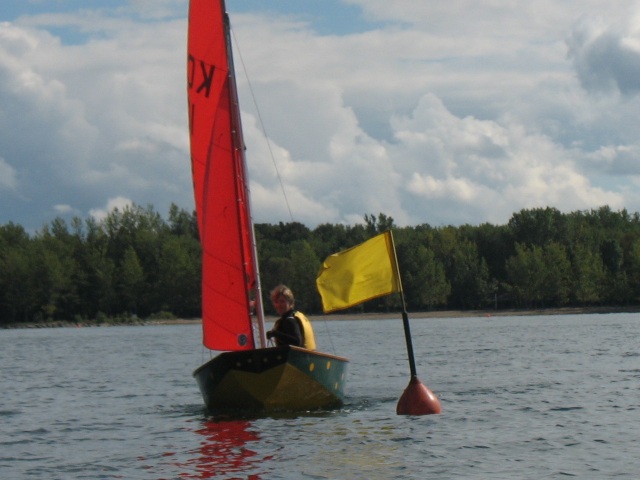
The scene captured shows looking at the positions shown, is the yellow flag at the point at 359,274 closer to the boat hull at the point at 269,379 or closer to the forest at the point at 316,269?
the boat hull at the point at 269,379

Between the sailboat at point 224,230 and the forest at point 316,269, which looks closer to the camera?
the sailboat at point 224,230

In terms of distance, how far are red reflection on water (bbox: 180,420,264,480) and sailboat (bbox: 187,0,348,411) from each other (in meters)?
0.98

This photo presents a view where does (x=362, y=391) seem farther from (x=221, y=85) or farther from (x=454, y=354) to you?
(x=454, y=354)

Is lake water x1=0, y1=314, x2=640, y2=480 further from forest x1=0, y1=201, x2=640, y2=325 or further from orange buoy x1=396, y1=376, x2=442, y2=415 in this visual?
forest x1=0, y1=201, x2=640, y2=325

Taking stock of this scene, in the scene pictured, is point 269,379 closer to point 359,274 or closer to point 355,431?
point 355,431

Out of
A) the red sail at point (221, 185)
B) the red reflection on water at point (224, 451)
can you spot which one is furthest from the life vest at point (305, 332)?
the red reflection on water at point (224, 451)

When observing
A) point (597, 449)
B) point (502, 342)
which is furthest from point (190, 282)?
point (597, 449)

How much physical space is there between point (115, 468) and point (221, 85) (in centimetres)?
870

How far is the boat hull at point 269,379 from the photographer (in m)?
22.5

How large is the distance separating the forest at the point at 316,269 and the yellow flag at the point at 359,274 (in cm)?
12132

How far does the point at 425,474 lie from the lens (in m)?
17.0

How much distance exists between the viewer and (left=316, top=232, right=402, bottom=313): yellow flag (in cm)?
2191

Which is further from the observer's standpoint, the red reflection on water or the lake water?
the lake water

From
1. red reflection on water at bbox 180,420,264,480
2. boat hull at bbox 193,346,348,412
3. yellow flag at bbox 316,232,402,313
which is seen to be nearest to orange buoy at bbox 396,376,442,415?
boat hull at bbox 193,346,348,412
